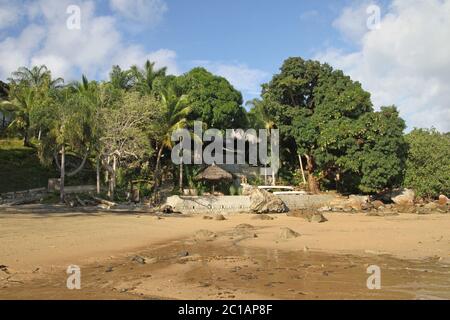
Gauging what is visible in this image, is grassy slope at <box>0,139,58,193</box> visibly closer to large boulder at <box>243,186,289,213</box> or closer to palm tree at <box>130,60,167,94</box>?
palm tree at <box>130,60,167,94</box>

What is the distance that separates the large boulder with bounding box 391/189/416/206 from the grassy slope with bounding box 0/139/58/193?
92.2 ft

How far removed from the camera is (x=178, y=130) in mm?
30859

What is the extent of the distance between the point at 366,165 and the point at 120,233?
22462 millimetres

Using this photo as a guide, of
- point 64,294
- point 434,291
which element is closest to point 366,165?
point 434,291

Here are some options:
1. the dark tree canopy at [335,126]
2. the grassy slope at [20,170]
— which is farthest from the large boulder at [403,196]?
the grassy slope at [20,170]

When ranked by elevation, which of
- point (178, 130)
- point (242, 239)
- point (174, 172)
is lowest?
point (242, 239)

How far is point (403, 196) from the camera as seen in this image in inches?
1379

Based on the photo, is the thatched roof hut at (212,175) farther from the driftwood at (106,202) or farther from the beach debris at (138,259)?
the beach debris at (138,259)

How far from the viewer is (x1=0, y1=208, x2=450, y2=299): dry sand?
7594 mm

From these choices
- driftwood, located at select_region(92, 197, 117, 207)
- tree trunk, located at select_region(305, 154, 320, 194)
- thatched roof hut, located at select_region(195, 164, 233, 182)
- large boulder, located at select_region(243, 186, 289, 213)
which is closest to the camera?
driftwood, located at select_region(92, 197, 117, 207)

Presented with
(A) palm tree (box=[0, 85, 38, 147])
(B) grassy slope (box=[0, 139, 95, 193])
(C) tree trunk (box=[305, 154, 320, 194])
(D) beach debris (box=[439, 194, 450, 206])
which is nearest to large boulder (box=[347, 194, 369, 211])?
(C) tree trunk (box=[305, 154, 320, 194])

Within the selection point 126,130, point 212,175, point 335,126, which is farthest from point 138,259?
point 335,126

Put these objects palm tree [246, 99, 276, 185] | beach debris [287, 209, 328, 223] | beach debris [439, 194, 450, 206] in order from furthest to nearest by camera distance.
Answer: palm tree [246, 99, 276, 185]
beach debris [439, 194, 450, 206]
beach debris [287, 209, 328, 223]
